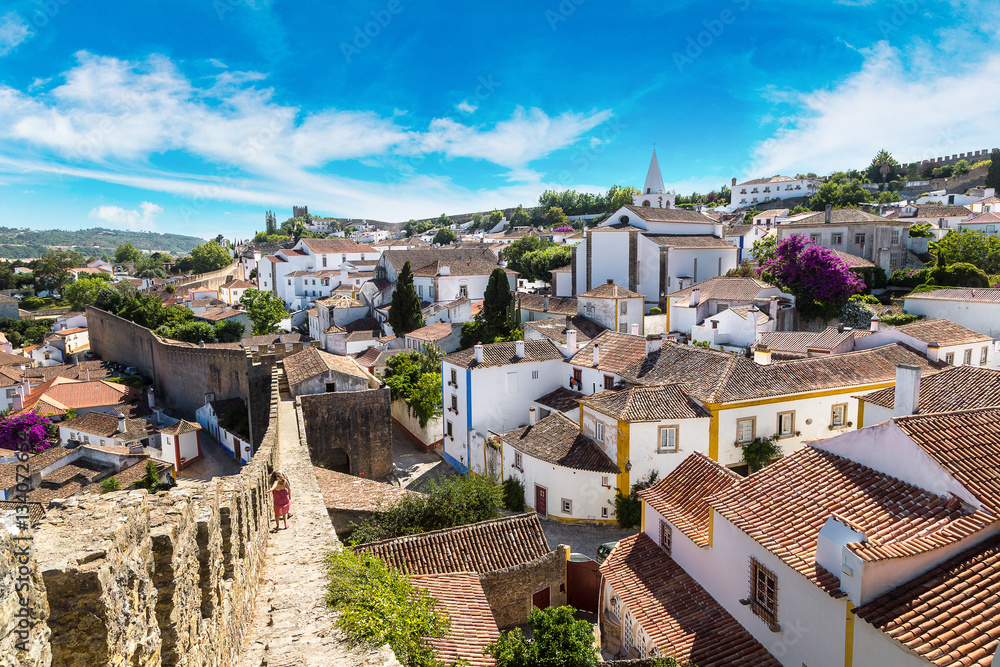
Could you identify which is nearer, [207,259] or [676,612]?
[676,612]

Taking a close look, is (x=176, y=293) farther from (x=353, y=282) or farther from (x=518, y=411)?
(x=518, y=411)

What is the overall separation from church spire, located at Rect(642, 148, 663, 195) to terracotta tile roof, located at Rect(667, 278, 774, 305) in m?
28.6

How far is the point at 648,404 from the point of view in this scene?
17.2 meters

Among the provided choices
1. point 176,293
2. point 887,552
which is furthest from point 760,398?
point 176,293

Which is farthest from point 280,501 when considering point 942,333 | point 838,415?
point 942,333

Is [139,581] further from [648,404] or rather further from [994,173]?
[994,173]

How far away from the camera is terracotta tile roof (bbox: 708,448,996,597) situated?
7.30 metres

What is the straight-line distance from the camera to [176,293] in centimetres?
6669

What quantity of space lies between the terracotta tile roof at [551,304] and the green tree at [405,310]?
6425 millimetres

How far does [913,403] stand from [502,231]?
9045 cm

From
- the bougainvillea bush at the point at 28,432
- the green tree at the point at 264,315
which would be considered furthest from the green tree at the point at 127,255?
the bougainvillea bush at the point at 28,432

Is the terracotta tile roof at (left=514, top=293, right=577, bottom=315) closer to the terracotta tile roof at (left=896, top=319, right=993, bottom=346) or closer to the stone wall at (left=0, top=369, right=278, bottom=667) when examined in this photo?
the terracotta tile roof at (left=896, top=319, right=993, bottom=346)

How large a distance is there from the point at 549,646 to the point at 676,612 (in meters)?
2.51

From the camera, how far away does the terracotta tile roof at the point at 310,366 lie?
22.3 metres
